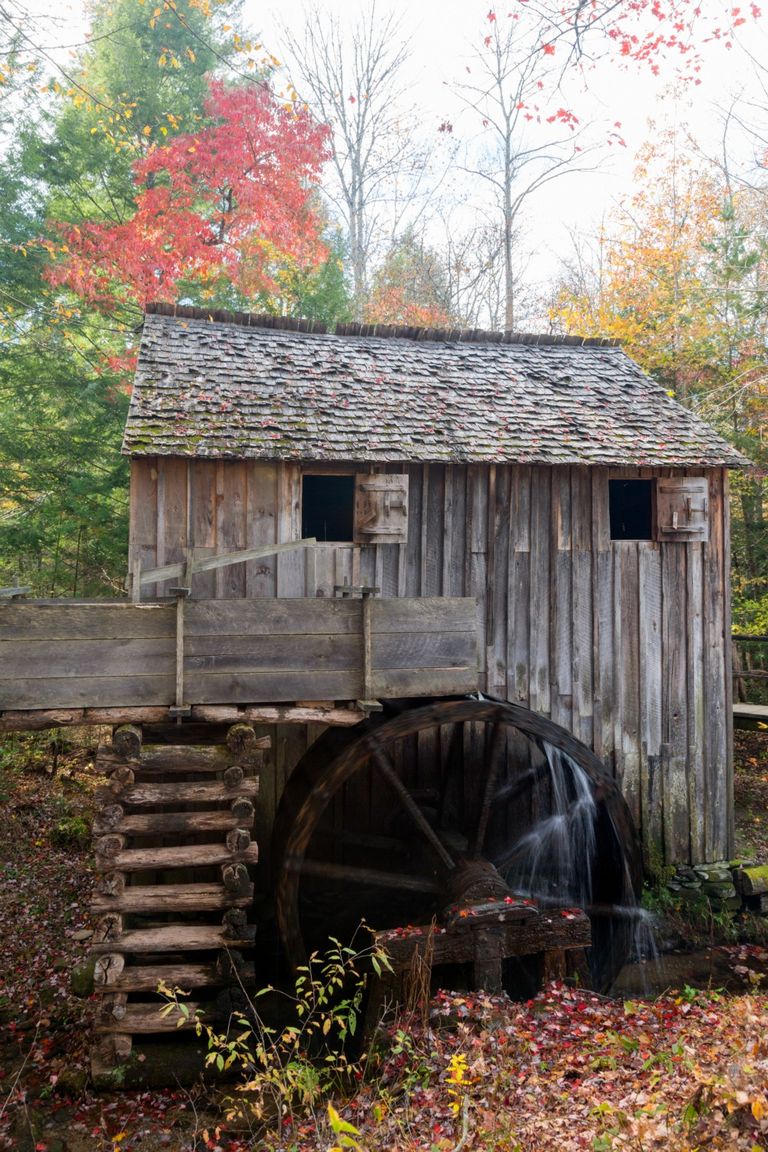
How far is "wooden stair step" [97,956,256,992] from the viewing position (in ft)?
17.5

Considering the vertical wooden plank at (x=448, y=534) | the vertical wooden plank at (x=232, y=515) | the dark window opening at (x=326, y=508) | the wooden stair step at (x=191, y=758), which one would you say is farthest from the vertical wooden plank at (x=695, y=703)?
the wooden stair step at (x=191, y=758)

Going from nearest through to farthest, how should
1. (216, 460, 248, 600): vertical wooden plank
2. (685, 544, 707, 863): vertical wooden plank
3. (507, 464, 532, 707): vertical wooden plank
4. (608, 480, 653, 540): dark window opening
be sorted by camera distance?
(216, 460, 248, 600): vertical wooden plank → (507, 464, 532, 707): vertical wooden plank → (685, 544, 707, 863): vertical wooden plank → (608, 480, 653, 540): dark window opening

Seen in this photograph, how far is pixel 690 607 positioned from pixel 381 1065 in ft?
17.1

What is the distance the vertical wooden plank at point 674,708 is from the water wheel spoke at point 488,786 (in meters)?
1.90

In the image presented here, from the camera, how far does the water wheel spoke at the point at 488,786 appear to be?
7.00m

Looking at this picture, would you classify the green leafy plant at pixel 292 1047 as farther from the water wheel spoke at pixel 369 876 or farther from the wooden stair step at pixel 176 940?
the water wheel spoke at pixel 369 876

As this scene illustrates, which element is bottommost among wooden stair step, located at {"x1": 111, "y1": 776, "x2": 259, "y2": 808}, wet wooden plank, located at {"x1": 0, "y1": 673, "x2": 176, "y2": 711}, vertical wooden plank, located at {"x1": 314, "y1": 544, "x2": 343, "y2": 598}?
wooden stair step, located at {"x1": 111, "y1": 776, "x2": 259, "y2": 808}

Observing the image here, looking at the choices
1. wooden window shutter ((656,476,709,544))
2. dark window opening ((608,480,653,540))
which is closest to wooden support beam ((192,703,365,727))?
wooden window shutter ((656,476,709,544))

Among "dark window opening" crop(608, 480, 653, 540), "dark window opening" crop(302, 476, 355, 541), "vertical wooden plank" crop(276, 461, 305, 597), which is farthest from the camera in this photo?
"dark window opening" crop(302, 476, 355, 541)

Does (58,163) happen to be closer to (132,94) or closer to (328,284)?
(132,94)

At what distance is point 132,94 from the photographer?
14.2 metres

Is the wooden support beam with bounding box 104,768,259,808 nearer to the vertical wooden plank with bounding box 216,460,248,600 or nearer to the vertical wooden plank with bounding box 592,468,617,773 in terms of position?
the vertical wooden plank with bounding box 216,460,248,600

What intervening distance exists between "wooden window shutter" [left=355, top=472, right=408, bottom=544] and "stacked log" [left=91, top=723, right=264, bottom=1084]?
2278mm

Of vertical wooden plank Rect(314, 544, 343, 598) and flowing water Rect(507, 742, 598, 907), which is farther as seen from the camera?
flowing water Rect(507, 742, 598, 907)
